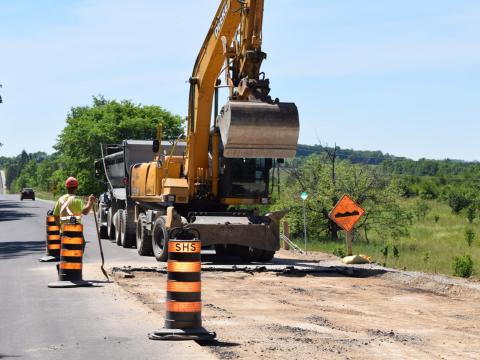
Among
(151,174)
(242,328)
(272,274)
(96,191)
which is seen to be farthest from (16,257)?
(96,191)

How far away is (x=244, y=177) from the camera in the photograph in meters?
22.1

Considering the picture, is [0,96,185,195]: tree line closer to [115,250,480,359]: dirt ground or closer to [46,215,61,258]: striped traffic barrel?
[46,215,61,258]: striped traffic barrel

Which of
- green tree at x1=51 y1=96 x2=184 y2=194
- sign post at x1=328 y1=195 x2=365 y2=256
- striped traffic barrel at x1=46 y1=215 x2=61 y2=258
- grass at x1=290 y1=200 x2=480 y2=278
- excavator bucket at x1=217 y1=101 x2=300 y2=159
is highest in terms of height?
green tree at x1=51 y1=96 x2=184 y2=194

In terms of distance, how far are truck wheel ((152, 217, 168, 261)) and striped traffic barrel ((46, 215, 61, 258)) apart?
257 centimetres

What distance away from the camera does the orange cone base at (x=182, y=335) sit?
9516mm

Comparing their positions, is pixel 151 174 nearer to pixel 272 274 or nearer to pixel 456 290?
pixel 272 274

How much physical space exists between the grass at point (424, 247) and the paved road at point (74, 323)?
9221 mm

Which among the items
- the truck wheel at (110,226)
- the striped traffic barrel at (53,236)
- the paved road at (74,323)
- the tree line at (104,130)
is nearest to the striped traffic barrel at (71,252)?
the paved road at (74,323)

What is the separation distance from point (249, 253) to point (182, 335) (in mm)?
12710

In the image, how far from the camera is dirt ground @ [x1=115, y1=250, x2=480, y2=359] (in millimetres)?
9523

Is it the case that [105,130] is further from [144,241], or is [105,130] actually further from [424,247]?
[144,241]

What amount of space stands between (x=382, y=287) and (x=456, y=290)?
4.74 feet

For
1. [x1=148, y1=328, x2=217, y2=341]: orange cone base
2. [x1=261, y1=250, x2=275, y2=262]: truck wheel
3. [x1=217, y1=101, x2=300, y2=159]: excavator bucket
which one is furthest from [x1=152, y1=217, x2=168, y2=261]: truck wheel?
[x1=148, y1=328, x2=217, y2=341]: orange cone base

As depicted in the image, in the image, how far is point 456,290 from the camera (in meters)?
16.1
